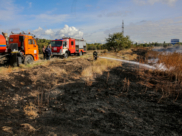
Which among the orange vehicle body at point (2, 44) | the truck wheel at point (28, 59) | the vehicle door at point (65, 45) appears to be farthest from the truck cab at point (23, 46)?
the vehicle door at point (65, 45)

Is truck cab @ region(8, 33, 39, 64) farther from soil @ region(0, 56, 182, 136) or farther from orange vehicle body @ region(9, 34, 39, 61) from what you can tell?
soil @ region(0, 56, 182, 136)

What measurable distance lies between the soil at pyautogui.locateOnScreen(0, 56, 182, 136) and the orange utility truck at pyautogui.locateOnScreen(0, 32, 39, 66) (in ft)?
7.06

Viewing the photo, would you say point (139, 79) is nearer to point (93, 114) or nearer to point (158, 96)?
point (158, 96)

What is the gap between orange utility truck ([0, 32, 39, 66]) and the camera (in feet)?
31.0

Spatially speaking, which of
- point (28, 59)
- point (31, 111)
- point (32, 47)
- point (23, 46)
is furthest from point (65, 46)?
point (31, 111)

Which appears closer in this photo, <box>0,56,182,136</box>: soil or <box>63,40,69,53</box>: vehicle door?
<box>0,56,182,136</box>: soil

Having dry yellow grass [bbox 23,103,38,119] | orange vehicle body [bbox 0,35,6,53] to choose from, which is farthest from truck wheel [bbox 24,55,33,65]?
dry yellow grass [bbox 23,103,38,119]

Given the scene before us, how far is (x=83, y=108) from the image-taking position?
4.95 meters

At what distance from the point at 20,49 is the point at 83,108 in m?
8.28

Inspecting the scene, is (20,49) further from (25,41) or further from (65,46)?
(65,46)

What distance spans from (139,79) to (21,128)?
8293 mm

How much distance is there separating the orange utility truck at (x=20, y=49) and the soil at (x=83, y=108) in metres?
2.15

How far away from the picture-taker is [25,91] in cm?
602

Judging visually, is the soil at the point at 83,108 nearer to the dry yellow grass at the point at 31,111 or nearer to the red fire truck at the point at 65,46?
the dry yellow grass at the point at 31,111
